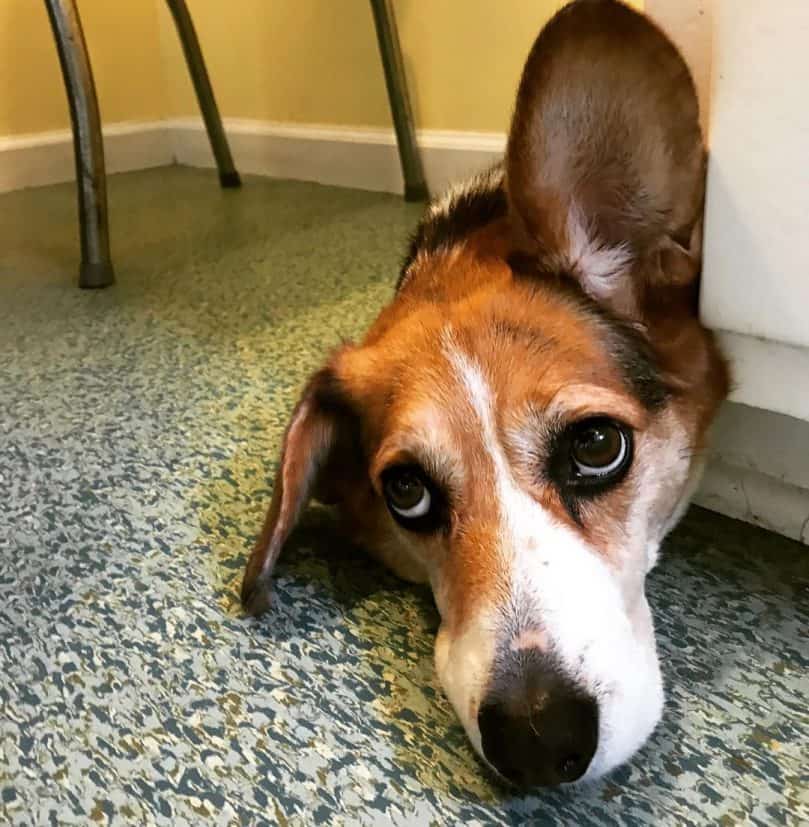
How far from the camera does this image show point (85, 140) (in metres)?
2.71

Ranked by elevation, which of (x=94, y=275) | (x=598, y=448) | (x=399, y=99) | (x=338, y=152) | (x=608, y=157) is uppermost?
(x=608, y=157)

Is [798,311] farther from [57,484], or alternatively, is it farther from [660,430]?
[57,484]

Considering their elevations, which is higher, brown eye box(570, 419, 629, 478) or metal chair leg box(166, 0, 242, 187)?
brown eye box(570, 419, 629, 478)

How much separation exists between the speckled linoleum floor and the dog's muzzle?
7cm

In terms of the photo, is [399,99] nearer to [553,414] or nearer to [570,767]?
[553,414]

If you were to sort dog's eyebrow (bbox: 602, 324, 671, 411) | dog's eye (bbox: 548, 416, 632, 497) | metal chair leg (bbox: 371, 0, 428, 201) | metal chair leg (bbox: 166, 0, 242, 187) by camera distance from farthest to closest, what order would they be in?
metal chair leg (bbox: 166, 0, 242, 187)
metal chair leg (bbox: 371, 0, 428, 201)
dog's eyebrow (bbox: 602, 324, 671, 411)
dog's eye (bbox: 548, 416, 632, 497)

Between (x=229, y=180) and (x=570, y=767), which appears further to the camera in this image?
(x=229, y=180)

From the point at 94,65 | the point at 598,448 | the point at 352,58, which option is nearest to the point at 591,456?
the point at 598,448

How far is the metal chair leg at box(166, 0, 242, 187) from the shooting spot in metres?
4.11

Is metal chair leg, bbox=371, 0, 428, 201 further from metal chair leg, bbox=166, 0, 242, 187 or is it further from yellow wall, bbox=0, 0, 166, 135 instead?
yellow wall, bbox=0, 0, 166, 135

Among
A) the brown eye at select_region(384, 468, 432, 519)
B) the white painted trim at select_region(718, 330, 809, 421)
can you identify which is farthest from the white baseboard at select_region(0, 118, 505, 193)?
the brown eye at select_region(384, 468, 432, 519)

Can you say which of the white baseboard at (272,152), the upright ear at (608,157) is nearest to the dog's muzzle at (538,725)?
the upright ear at (608,157)

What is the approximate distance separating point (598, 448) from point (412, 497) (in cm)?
23

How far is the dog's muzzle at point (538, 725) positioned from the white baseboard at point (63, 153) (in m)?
4.26
